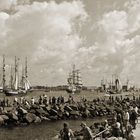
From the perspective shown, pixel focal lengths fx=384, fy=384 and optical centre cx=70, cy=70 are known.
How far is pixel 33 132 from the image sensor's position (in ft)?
139

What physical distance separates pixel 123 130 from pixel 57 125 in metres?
24.0

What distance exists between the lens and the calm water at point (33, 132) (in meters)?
39.2

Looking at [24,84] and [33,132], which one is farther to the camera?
[24,84]

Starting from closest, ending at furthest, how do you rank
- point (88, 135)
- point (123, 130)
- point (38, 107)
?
point (88, 135) → point (123, 130) → point (38, 107)

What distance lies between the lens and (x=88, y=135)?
21.2 meters

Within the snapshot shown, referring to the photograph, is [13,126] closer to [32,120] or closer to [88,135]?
[32,120]

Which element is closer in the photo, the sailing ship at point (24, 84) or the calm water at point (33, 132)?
the calm water at point (33, 132)

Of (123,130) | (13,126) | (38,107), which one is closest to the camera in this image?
(123,130)

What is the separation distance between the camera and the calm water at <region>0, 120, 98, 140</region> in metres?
39.2

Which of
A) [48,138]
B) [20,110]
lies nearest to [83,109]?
[20,110]

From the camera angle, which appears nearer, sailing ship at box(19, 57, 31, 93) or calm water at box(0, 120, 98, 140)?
calm water at box(0, 120, 98, 140)

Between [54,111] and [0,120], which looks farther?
[54,111]

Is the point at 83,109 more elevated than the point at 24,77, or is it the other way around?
the point at 24,77

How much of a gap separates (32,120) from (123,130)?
86.0ft
